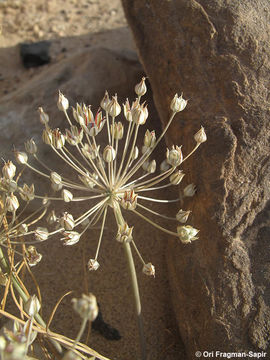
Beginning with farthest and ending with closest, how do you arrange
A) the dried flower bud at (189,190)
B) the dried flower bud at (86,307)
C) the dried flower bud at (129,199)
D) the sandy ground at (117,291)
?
1. the sandy ground at (117,291)
2. the dried flower bud at (189,190)
3. the dried flower bud at (129,199)
4. the dried flower bud at (86,307)

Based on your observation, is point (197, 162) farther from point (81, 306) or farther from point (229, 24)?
point (81, 306)

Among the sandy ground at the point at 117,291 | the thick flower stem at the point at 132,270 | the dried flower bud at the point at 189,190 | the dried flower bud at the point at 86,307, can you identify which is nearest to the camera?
the dried flower bud at the point at 86,307

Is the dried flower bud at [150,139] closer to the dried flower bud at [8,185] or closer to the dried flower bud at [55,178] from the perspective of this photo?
the dried flower bud at [55,178]

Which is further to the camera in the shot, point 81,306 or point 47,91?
point 47,91

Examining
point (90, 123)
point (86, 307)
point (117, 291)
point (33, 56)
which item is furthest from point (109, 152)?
point (33, 56)

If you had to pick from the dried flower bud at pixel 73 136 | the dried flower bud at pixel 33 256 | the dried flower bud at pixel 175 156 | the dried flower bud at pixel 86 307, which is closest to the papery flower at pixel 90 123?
the dried flower bud at pixel 73 136

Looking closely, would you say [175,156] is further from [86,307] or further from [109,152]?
[86,307]

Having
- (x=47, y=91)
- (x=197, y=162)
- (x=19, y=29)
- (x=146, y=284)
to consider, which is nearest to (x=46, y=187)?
(x=47, y=91)

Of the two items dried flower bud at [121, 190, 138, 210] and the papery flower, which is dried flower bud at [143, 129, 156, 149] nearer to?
the papery flower
